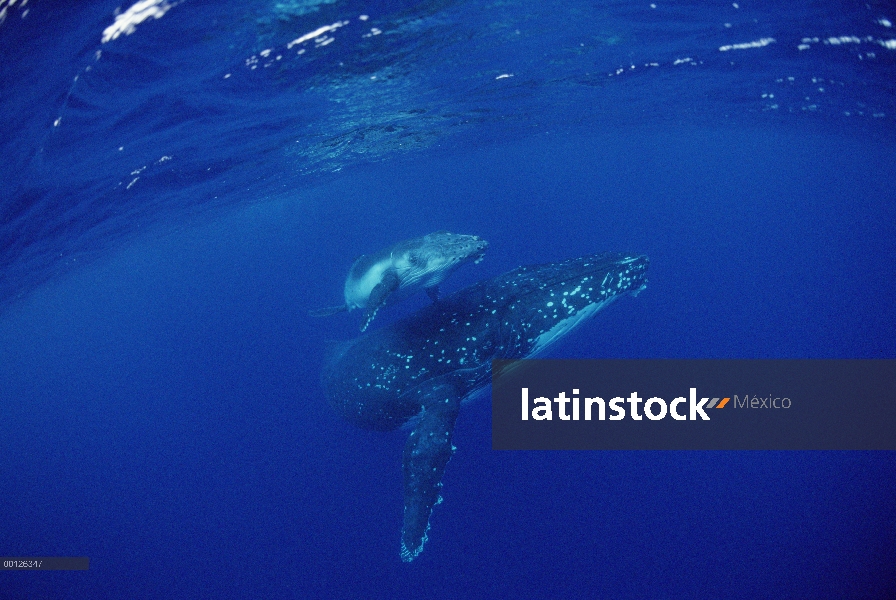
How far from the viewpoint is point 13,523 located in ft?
68.7

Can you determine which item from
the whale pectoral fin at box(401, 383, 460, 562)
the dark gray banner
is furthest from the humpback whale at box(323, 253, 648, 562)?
the dark gray banner

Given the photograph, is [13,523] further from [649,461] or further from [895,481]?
[895,481]

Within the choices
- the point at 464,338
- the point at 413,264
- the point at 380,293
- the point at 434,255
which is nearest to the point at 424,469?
the point at 464,338

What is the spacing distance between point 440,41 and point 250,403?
18.5 m

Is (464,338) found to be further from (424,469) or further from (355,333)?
(355,333)

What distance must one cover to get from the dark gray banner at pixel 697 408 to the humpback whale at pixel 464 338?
13.4ft

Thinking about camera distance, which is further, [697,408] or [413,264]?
[697,408]

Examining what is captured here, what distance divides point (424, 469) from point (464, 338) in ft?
8.47

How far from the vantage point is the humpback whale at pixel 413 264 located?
309 inches

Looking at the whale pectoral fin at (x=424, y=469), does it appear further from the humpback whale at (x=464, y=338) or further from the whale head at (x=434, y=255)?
the whale head at (x=434, y=255)

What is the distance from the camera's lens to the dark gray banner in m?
14.5

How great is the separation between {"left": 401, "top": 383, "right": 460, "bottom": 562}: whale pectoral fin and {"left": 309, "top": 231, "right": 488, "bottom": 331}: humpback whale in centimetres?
214

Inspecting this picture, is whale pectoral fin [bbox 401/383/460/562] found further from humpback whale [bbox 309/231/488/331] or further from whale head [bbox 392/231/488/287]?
whale head [bbox 392/231/488/287]

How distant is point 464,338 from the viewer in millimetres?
8438
